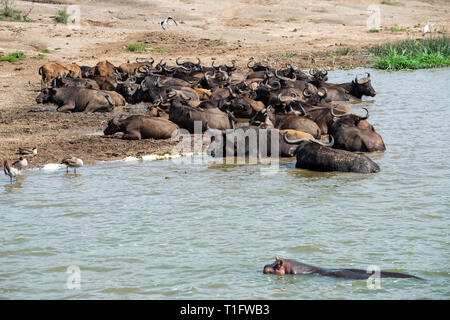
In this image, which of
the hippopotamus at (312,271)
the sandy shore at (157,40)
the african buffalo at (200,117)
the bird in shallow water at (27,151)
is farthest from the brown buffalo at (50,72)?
the hippopotamus at (312,271)

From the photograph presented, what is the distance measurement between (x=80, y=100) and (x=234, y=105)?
384 cm

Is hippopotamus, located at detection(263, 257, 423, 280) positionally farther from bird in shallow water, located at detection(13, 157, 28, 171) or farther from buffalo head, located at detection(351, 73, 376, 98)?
buffalo head, located at detection(351, 73, 376, 98)

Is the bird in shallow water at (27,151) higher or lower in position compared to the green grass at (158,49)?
lower

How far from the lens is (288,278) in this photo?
635 cm

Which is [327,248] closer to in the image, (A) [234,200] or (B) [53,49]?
(A) [234,200]

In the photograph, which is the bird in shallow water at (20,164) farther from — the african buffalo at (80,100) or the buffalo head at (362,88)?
the buffalo head at (362,88)

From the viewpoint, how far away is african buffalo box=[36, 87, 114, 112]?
15930 mm

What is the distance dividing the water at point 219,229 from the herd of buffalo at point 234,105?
1.47 feet

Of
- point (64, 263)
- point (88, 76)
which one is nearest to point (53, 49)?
point (88, 76)

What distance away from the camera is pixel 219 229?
7992 millimetres

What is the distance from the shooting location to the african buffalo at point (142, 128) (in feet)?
42.3

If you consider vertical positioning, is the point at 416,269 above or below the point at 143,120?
below

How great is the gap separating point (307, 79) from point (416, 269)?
41.3ft
